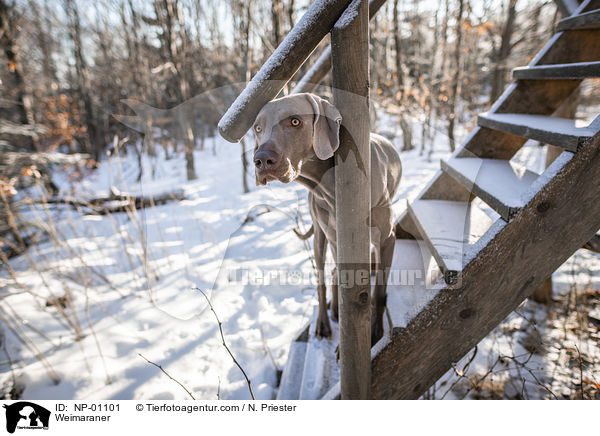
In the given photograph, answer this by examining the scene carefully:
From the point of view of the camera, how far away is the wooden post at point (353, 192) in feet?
2.92

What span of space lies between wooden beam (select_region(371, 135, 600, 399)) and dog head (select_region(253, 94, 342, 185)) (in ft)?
2.58

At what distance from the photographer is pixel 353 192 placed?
1.02 m

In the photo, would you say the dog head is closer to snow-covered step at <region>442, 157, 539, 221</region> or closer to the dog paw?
snow-covered step at <region>442, 157, 539, 221</region>

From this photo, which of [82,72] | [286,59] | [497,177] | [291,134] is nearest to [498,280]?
[497,177]

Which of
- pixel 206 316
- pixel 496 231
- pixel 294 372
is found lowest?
pixel 206 316

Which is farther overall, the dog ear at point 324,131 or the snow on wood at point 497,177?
the snow on wood at point 497,177

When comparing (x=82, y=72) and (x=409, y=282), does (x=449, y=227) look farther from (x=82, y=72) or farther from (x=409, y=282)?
(x=82, y=72)

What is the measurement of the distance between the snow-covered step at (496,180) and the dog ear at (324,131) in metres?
0.72

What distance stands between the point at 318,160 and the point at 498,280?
90 centimetres

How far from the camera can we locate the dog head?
3.07 feet

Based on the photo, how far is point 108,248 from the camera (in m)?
4.39
